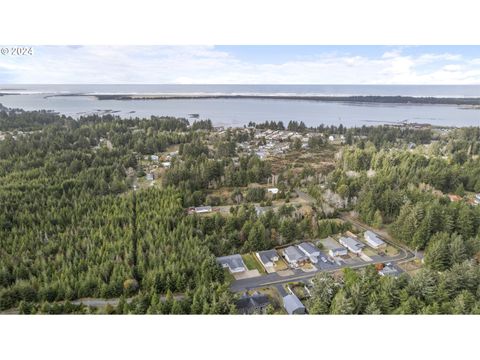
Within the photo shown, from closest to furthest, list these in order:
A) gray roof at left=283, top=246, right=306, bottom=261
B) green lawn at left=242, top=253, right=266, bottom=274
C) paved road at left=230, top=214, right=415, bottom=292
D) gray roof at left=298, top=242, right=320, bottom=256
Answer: paved road at left=230, top=214, right=415, bottom=292, green lawn at left=242, top=253, right=266, bottom=274, gray roof at left=283, top=246, right=306, bottom=261, gray roof at left=298, top=242, right=320, bottom=256

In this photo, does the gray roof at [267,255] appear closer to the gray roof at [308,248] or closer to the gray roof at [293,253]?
the gray roof at [293,253]

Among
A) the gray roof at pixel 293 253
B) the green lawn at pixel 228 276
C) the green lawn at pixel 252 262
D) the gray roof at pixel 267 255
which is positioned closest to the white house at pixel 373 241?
the gray roof at pixel 293 253

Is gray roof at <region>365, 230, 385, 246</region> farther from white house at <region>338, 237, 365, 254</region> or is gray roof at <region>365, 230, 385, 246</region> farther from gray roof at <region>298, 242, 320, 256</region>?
gray roof at <region>298, 242, 320, 256</region>

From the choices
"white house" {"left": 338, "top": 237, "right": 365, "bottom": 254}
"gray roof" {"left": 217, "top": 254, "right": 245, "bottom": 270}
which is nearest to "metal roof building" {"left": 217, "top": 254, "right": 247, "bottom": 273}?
"gray roof" {"left": 217, "top": 254, "right": 245, "bottom": 270}

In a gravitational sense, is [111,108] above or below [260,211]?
above

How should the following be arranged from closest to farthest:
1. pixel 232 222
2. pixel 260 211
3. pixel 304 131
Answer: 1. pixel 232 222
2. pixel 260 211
3. pixel 304 131

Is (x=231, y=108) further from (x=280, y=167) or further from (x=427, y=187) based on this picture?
(x=427, y=187)

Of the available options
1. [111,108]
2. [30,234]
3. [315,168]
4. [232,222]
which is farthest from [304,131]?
[30,234]
